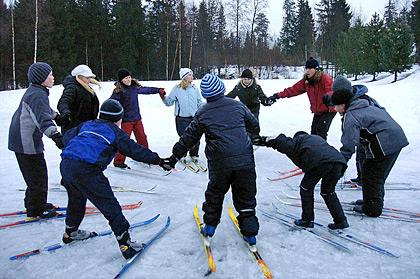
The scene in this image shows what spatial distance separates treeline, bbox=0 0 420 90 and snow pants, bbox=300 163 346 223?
800 inches

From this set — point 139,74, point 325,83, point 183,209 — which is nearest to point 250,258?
point 183,209

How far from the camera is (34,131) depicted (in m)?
3.72

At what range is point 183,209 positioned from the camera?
430cm

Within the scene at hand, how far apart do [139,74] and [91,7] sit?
7.18m

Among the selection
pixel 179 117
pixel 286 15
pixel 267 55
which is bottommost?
pixel 179 117

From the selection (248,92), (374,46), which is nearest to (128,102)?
(248,92)

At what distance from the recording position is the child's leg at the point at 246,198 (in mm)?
3109

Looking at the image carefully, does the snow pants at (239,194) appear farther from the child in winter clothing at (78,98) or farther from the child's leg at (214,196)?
the child in winter clothing at (78,98)

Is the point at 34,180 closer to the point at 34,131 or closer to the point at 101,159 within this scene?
the point at 34,131

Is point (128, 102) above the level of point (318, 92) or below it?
below

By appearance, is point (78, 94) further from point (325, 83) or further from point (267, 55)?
point (267, 55)

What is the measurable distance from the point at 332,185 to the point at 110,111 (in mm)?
2172

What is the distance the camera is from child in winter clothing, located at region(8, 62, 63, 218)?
3580mm

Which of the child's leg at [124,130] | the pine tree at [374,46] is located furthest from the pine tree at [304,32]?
the child's leg at [124,130]
